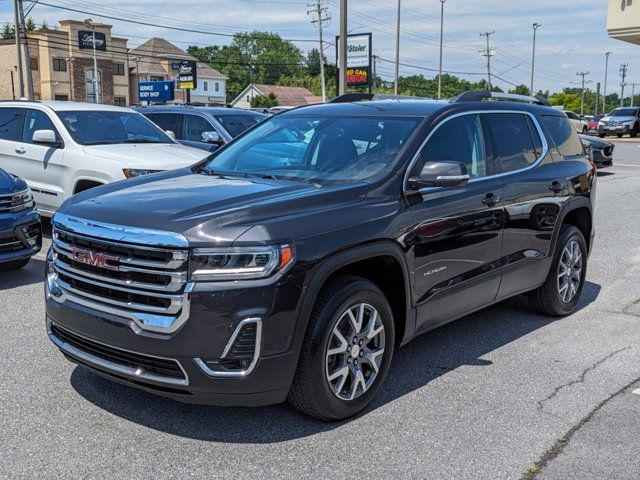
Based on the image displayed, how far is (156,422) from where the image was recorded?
4.03 metres

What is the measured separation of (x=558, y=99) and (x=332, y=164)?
92364 millimetres

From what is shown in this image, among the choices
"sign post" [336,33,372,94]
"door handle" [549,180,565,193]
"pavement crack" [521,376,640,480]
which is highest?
"sign post" [336,33,372,94]

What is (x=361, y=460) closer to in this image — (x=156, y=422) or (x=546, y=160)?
(x=156, y=422)

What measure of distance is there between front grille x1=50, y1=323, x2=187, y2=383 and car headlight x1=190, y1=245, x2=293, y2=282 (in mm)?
478

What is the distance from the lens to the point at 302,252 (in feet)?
12.1

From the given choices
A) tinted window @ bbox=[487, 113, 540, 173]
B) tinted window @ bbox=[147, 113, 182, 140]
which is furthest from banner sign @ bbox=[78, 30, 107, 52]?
tinted window @ bbox=[487, 113, 540, 173]

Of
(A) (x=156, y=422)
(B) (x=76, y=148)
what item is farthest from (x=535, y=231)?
(B) (x=76, y=148)

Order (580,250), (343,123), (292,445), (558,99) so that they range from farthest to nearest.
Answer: (558,99) → (580,250) → (343,123) → (292,445)

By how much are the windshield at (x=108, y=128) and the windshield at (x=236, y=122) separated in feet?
7.54

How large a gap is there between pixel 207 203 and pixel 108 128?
661 centimetres

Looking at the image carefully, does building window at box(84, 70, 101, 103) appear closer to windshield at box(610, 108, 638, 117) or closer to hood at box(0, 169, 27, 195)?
windshield at box(610, 108, 638, 117)

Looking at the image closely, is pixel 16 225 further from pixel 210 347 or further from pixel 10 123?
pixel 210 347

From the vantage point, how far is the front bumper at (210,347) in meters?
3.50

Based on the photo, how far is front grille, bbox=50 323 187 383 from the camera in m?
3.60
